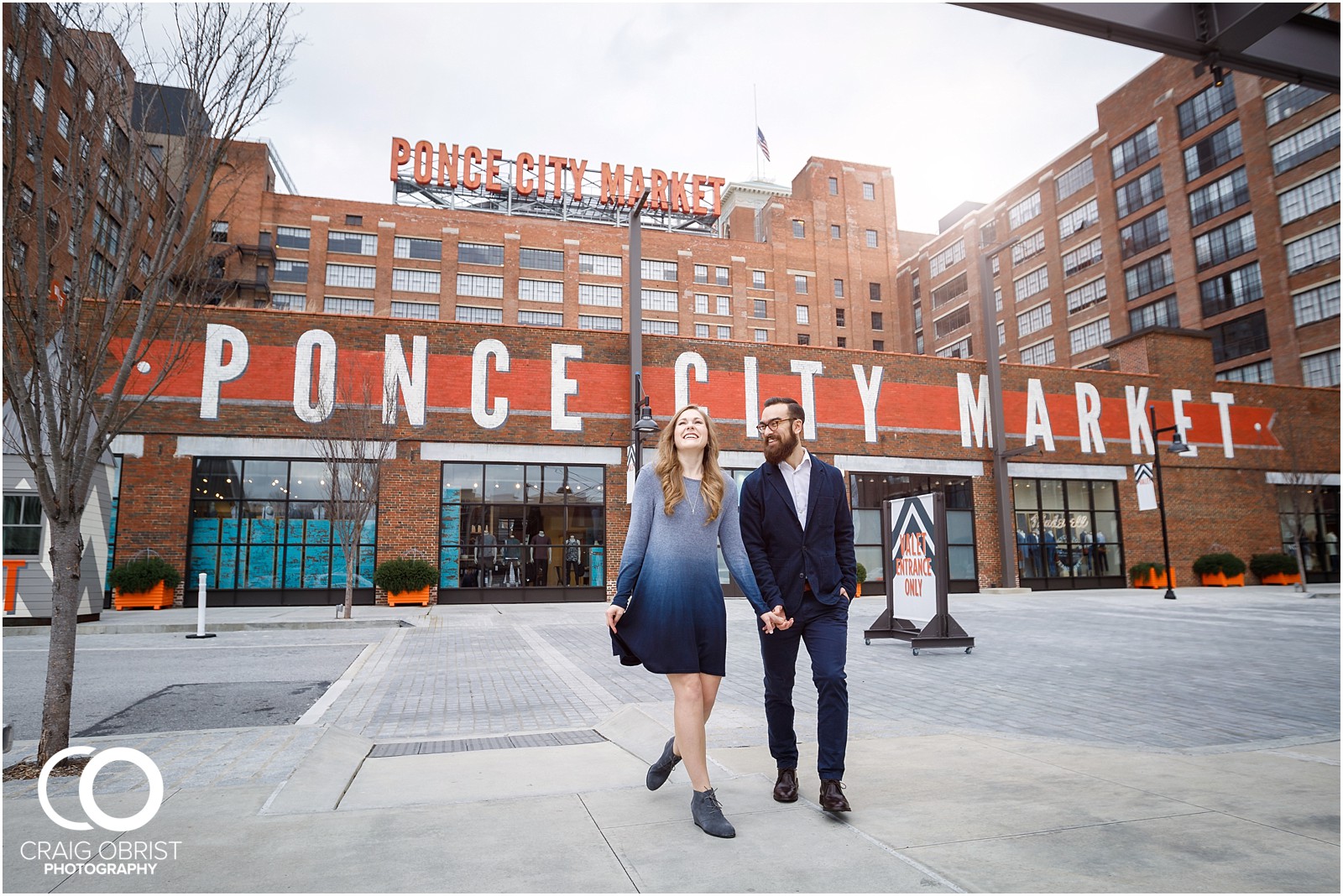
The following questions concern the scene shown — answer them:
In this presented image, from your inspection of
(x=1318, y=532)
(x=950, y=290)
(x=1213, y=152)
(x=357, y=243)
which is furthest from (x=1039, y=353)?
(x=357, y=243)

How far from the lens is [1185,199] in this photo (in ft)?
146

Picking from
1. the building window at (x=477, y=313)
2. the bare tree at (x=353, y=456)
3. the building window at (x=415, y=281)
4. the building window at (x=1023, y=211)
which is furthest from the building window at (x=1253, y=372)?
the building window at (x=415, y=281)

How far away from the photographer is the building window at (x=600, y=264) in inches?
2199

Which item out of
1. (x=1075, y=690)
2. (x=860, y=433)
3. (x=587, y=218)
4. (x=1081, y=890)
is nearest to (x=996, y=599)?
(x=860, y=433)

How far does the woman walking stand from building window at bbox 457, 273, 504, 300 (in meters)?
52.3

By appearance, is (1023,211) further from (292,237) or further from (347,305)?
(292,237)

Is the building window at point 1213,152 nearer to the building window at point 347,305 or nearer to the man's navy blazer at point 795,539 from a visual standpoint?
the man's navy blazer at point 795,539

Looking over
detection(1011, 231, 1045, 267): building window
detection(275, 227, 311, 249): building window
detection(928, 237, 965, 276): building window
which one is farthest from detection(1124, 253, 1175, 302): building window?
detection(275, 227, 311, 249): building window

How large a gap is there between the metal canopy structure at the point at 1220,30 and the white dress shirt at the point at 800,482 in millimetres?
2625

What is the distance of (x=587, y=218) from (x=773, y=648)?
58.2 meters

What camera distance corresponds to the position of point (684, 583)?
145 inches

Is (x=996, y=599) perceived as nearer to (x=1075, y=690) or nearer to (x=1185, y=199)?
(x=1075, y=690)

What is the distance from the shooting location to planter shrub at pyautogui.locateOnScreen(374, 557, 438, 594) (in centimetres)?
2019

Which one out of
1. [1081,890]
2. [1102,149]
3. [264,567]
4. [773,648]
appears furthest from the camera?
[1102,149]
